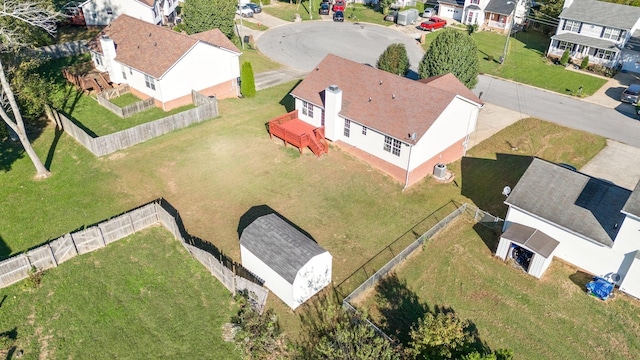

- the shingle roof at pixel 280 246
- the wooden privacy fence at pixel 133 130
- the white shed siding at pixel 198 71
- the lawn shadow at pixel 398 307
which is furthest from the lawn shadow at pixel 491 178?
the white shed siding at pixel 198 71

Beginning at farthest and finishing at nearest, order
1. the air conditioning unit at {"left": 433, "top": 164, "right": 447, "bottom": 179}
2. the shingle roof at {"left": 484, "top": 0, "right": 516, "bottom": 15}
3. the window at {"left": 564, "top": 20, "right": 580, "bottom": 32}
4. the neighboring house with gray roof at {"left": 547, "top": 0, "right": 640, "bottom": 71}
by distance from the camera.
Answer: the shingle roof at {"left": 484, "top": 0, "right": 516, "bottom": 15}, the window at {"left": 564, "top": 20, "right": 580, "bottom": 32}, the neighboring house with gray roof at {"left": 547, "top": 0, "right": 640, "bottom": 71}, the air conditioning unit at {"left": 433, "top": 164, "right": 447, "bottom": 179}

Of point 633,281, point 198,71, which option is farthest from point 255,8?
point 633,281

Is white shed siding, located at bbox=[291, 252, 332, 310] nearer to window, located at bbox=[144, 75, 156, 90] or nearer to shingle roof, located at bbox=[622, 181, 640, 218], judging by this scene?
shingle roof, located at bbox=[622, 181, 640, 218]

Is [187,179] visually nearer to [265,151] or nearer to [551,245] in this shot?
[265,151]

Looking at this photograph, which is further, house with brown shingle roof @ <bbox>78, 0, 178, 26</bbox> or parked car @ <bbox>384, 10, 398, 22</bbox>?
parked car @ <bbox>384, 10, 398, 22</bbox>

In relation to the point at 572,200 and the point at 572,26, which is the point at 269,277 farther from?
the point at 572,26

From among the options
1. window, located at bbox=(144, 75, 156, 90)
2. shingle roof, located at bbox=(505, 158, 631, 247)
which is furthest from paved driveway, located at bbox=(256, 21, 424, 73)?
shingle roof, located at bbox=(505, 158, 631, 247)

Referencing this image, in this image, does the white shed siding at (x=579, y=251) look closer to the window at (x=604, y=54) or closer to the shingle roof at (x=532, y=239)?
the shingle roof at (x=532, y=239)
